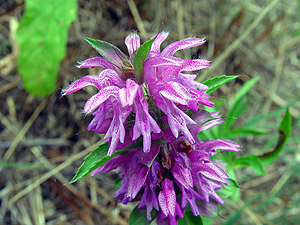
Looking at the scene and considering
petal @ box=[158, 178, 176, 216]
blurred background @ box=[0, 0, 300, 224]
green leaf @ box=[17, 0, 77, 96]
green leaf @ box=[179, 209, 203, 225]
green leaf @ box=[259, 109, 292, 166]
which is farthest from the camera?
blurred background @ box=[0, 0, 300, 224]

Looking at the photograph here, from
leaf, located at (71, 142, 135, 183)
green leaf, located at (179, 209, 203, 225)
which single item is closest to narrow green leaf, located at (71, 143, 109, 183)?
leaf, located at (71, 142, 135, 183)

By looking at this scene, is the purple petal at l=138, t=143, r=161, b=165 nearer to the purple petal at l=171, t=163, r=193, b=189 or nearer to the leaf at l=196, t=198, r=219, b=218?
the purple petal at l=171, t=163, r=193, b=189

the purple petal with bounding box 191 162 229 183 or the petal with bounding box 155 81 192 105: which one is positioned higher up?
the petal with bounding box 155 81 192 105

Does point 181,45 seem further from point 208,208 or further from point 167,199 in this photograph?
point 208,208

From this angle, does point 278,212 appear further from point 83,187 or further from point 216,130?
point 83,187

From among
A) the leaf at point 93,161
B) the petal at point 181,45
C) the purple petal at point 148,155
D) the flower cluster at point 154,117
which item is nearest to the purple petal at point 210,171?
the flower cluster at point 154,117

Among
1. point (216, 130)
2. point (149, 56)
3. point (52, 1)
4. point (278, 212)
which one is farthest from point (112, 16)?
point (278, 212)

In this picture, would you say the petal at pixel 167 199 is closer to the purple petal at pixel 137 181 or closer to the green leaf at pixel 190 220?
the purple petal at pixel 137 181

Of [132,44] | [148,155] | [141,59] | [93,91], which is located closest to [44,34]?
[93,91]
